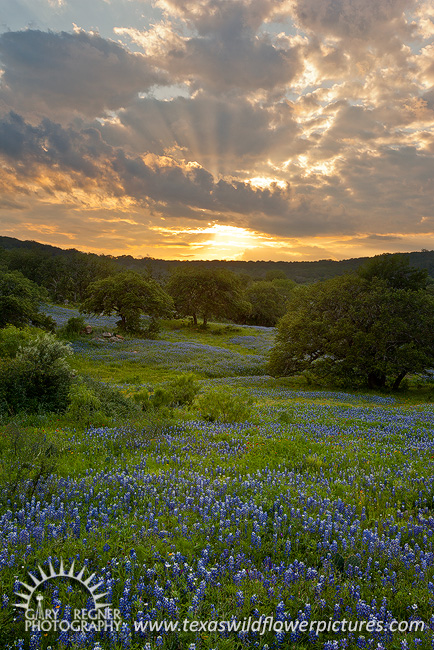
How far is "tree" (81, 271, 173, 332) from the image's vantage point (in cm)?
4772

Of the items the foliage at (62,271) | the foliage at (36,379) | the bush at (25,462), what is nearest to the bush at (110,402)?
the foliage at (36,379)

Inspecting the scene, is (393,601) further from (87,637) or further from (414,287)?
(414,287)

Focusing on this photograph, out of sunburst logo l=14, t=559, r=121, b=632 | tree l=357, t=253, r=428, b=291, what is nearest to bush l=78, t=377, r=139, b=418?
sunburst logo l=14, t=559, r=121, b=632

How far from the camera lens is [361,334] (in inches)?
1025

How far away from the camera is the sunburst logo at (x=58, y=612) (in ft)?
10.6

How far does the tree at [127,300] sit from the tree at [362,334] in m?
24.1

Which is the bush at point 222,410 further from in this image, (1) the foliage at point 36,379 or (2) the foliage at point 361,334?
(2) the foliage at point 361,334

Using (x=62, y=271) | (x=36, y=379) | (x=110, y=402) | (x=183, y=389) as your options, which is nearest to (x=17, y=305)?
(x=36, y=379)

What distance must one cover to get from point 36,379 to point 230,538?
38.1ft

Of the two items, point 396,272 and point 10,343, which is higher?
point 396,272

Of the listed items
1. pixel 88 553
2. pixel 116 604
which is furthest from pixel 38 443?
pixel 116 604

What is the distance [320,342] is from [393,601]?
25.4 meters

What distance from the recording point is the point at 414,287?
2966 centimetres

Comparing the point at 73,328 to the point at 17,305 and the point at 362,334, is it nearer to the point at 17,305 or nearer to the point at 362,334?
the point at 17,305
